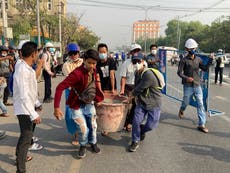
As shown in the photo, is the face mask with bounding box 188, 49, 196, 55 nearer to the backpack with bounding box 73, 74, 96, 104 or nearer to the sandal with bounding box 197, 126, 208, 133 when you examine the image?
the sandal with bounding box 197, 126, 208, 133

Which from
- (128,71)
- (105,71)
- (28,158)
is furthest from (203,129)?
(28,158)

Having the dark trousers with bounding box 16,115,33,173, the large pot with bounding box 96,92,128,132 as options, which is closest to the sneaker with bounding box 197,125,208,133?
the large pot with bounding box 96,92,128,132

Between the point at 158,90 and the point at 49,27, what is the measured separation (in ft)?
104

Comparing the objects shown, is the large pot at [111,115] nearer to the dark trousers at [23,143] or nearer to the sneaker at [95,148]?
the sneaker at [95,148]

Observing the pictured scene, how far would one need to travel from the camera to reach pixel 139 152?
13.8ft

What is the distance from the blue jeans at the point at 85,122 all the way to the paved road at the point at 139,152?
0.30 m

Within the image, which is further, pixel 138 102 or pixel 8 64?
pixel 8 64

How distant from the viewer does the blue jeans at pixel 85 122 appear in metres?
3.79

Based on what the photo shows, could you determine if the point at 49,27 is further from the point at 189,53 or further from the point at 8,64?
the point at 189,53

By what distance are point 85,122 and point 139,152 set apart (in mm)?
1057

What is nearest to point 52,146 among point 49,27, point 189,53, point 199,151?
point 199,151

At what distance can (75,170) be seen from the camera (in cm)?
357

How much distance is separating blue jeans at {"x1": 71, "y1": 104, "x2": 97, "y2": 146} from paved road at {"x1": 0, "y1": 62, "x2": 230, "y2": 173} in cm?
30

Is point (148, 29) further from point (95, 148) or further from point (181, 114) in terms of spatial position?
point (95, 148)
